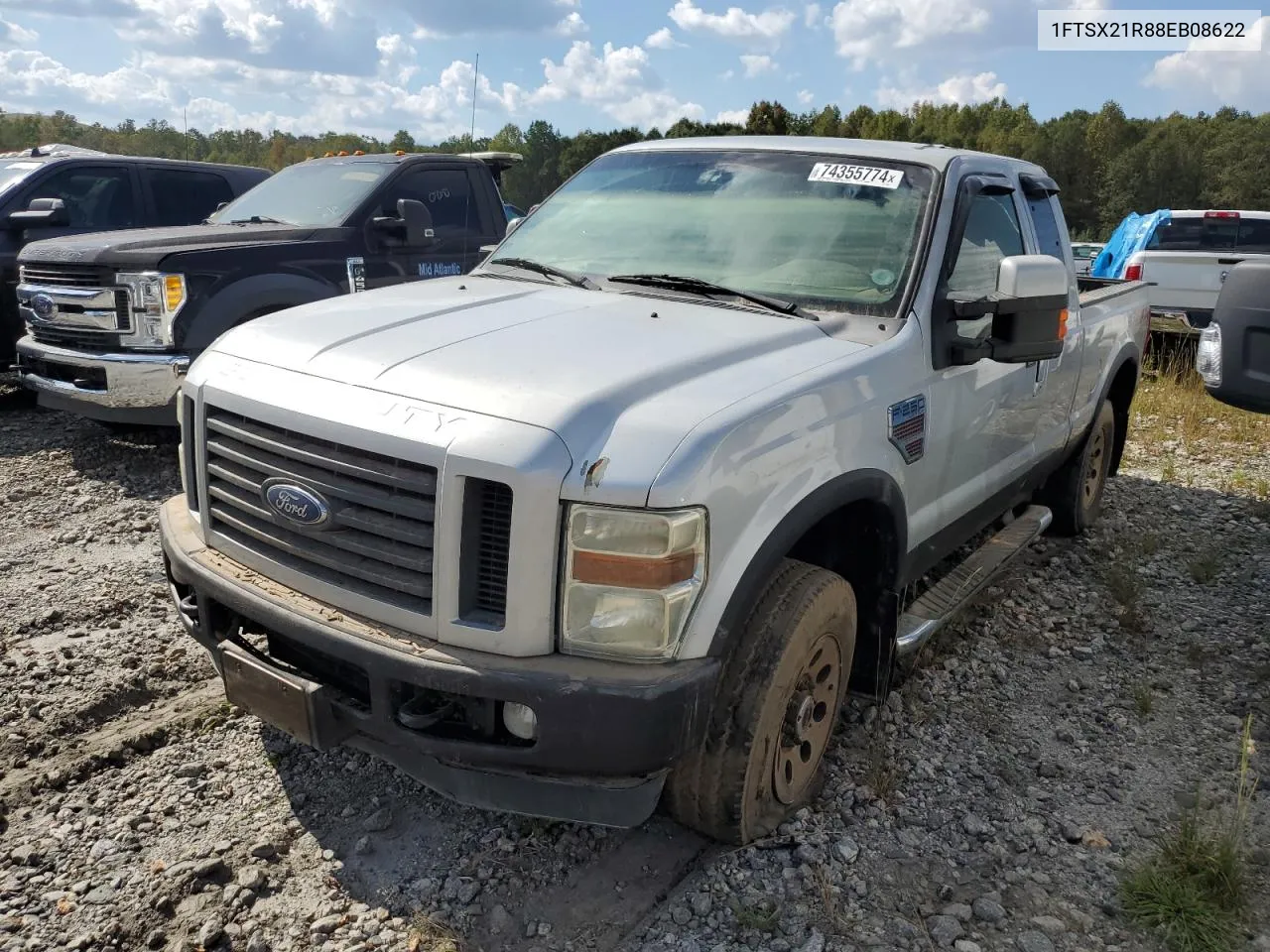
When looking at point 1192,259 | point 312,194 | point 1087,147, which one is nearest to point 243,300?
point 312,194

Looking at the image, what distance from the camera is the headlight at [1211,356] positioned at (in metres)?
3.43

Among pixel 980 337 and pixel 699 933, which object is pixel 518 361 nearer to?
pixel 699 933

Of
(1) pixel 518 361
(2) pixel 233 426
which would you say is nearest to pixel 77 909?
(2) pixel 233 426

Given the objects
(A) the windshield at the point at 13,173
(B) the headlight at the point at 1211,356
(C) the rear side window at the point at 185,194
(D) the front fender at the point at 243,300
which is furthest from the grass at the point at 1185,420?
(A) the windshield at the point at 13,173

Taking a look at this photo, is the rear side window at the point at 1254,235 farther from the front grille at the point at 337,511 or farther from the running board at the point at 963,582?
the front grille at the point at 337,511

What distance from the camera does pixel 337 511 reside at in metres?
2.51

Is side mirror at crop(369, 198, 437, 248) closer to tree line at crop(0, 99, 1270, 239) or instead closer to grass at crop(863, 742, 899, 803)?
grass at crop(863, 742, 899, 803)

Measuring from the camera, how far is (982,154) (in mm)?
4008

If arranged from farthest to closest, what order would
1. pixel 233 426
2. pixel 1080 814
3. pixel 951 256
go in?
pixel 951 256 → pixel 1080 814 → pixel 233 426

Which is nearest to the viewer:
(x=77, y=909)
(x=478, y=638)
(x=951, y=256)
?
(x=478, y=638)

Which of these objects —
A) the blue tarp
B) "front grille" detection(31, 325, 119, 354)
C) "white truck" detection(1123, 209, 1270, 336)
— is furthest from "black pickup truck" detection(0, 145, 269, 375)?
the blue tarp

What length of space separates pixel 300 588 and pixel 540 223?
208 cm

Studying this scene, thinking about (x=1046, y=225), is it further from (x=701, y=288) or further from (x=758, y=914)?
(x=758, y=914)

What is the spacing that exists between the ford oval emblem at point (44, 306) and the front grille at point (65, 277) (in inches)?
3.8
